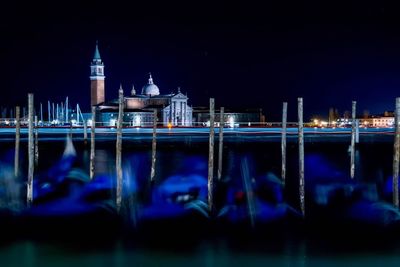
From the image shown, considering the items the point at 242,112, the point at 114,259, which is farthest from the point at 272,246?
the point at 242,112

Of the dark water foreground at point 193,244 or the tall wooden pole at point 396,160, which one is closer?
the dark water foreground at point 193,244

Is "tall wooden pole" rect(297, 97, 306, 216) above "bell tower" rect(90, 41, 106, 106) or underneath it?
underneath

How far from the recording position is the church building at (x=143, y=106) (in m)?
84.2

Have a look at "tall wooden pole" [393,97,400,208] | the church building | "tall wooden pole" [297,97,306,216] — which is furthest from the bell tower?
"tall wooden pole" [393,97,400,208]

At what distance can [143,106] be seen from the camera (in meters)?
90.5

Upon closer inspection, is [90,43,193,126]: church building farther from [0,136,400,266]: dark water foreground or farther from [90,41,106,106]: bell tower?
[0,136,400,266]: dark water foreground

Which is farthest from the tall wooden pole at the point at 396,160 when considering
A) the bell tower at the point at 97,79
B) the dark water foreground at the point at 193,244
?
the bell tower at the point at 97,79

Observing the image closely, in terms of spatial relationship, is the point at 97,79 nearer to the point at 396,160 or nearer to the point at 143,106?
the point at 143,106

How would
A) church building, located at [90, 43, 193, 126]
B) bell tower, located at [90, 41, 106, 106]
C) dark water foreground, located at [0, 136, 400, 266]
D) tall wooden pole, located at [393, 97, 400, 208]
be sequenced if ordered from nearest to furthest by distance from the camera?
dark water foreground, located at [0, 136, 400, 266], tall wooden pole, located at [393, 97, 400, 208], church building, located at [90, 43, 193, 126], bell tower, located at [90, 41, 106, 106]

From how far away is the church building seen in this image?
276 feet

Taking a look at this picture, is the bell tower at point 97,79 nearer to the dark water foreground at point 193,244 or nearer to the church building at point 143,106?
the church building at point 143,106

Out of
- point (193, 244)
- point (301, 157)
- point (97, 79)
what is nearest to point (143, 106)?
point (97, 79)

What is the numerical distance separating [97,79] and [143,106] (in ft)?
31.6

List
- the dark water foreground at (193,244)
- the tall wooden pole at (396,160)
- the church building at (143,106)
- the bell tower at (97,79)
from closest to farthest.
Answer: the dark water foreground at (193,244), the tall wooden pole at (396,160), the church building at (143,106), the bell tower at (97,79)
